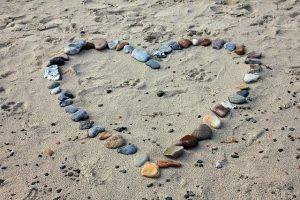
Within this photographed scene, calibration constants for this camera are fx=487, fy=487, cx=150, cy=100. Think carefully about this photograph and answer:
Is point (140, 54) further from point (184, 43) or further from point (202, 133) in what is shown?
point (202, 133)

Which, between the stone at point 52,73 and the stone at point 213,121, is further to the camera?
the stone at point 52,73

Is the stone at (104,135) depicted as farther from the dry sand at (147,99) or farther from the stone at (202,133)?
the stone at (202,133)

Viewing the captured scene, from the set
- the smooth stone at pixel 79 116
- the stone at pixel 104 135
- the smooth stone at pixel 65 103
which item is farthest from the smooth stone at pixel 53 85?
the stone at pixel 104 135

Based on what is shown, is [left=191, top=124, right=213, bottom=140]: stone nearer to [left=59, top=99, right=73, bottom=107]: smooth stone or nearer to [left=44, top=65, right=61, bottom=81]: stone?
A: [left=59, top=99, right=73, bottom=107]: smooth stone

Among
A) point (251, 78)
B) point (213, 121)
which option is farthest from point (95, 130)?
point (251, 78)

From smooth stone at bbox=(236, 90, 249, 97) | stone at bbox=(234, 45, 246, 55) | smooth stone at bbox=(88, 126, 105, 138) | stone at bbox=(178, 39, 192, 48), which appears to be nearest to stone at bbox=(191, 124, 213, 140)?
smooth stone at bbox=(236, 90, 249, 97)

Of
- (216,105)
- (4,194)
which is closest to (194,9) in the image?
(216,105)
